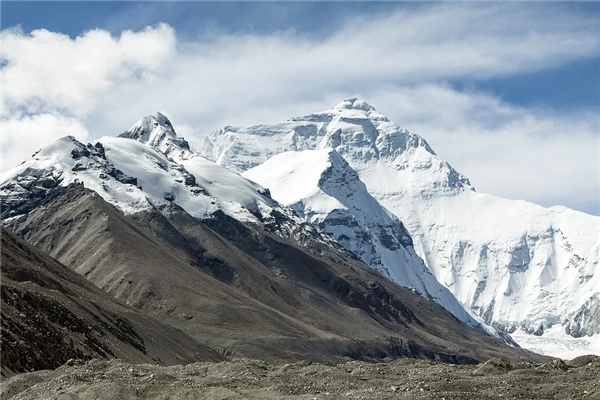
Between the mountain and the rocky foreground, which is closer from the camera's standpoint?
the rocky foreground

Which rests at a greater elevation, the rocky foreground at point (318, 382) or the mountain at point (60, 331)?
the rocky foreground at point (318, 382)

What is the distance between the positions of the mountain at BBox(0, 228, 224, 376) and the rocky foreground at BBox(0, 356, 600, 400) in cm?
2303

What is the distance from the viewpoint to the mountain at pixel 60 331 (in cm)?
11388

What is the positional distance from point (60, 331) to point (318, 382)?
70.1 metres

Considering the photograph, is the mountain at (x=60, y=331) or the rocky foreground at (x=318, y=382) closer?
the rocky foreground at (x=318, y=382)

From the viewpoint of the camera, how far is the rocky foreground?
68562 mm

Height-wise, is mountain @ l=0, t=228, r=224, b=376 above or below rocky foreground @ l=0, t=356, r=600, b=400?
below

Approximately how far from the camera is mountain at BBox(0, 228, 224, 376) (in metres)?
114

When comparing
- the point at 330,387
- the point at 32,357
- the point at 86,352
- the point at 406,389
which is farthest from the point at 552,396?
the point at 86,352

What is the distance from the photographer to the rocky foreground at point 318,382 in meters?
68.6

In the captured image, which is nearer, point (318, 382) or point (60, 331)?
point (318, 382)

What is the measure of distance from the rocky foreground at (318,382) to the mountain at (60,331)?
23.0 meters

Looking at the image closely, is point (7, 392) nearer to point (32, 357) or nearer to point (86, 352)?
point (32, 357)

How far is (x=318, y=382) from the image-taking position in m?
74.9
